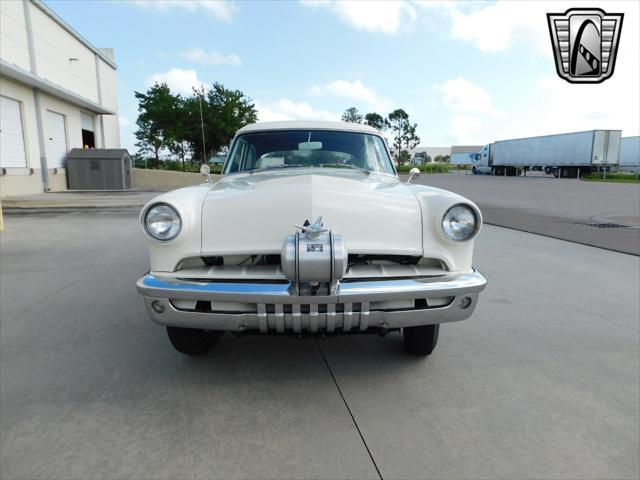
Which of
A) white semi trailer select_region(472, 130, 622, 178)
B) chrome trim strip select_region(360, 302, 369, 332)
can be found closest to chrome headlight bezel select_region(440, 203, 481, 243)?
chrome trim strip select_region(360, 302, 369, 332)

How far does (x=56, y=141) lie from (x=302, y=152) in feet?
60.2

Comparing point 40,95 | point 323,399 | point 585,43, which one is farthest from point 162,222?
point 40,95

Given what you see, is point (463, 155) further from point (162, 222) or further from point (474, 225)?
point (162, 222)

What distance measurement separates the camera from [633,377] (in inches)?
100

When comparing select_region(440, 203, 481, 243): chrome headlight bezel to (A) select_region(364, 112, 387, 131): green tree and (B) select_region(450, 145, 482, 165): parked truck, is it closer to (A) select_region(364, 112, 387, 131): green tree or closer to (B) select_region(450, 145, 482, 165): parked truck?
(B) select_region(450, 145, 482, 165): parked truck

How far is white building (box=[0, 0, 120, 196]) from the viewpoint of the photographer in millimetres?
14047

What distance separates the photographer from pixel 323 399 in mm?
2295

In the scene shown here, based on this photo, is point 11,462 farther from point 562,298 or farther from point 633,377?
point 562,298

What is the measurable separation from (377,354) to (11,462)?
2.00m

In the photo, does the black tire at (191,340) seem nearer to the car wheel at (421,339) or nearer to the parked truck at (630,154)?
the car wheel at (421,339)

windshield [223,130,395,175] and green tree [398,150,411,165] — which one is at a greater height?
green tree [398,150,411,165]

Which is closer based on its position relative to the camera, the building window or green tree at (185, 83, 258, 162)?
the building window

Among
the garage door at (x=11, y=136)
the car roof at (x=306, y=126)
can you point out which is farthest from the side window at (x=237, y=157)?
the garage door at (x=11, y=136)

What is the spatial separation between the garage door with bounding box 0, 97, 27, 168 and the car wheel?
15.8 metres
